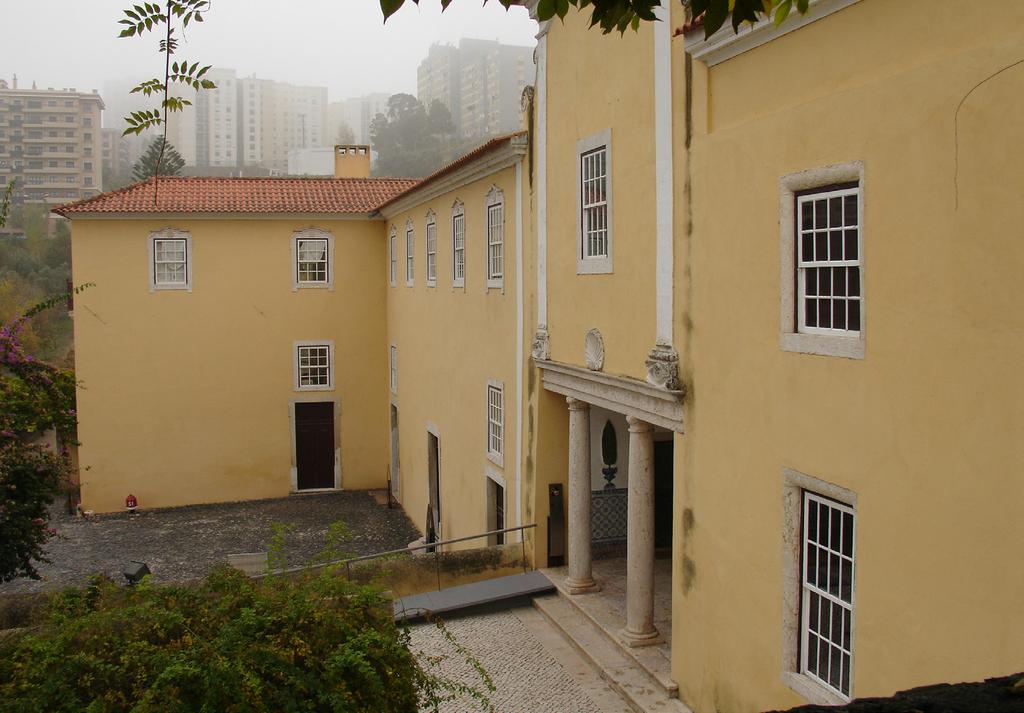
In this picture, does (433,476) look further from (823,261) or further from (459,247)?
(823,261)

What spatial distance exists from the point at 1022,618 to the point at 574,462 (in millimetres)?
7365

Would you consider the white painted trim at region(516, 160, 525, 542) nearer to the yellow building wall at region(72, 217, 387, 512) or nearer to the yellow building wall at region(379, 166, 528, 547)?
the yellow building wall at region(379, 166, 528, 547)

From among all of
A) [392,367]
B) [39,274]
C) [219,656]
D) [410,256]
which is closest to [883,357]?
[219,656]

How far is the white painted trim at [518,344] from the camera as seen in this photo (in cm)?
1425

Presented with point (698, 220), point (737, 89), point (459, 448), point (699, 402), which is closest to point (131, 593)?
point (699, 402)

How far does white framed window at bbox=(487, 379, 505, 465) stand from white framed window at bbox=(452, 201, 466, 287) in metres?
2.62

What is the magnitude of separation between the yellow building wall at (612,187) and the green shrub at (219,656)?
471 centimetres

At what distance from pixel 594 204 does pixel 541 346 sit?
252cm

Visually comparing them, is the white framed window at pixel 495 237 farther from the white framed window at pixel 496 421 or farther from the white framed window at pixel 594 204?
the white framed window at pixel 594 204

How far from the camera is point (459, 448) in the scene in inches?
714

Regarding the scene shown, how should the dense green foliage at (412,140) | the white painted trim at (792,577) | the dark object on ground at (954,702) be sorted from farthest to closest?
the dense green foliage at (412,140) < the white painted trim at (792,577) < the dark object on ground at (954,702)

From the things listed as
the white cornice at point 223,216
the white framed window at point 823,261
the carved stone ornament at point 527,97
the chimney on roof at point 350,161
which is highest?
the chimney on roof at point 350,161

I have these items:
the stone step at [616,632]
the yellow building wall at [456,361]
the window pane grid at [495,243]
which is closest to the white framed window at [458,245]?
the yellow building wall at [456,361]

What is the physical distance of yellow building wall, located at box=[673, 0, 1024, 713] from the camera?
18.6ft
